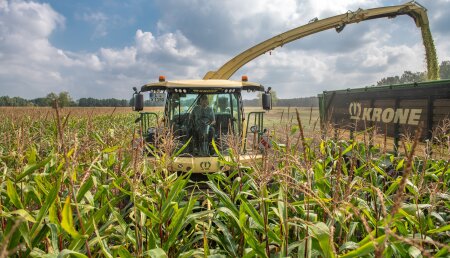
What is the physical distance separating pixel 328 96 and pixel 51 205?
341 inches

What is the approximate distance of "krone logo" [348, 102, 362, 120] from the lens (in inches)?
291

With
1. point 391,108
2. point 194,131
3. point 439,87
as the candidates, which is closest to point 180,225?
point 194,131

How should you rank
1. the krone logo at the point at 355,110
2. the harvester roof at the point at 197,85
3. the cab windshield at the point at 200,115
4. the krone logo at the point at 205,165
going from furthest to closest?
1. the krone logo at the point at 355,110
2. the cab windshield at the point at 200,115
3. the harvester roof at the point at 197,85
4. the krone logo at the point at 205,165

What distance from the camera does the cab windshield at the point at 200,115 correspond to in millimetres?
5414

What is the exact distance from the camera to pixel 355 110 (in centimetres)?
753

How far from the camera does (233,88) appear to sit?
5.48m

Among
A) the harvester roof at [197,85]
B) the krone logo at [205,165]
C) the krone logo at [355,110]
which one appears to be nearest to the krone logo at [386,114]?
the krone logo at [355,110]

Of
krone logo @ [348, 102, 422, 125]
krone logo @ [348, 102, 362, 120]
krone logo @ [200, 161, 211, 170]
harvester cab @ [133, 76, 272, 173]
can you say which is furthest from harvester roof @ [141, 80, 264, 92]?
krone logo @ [348, 102, 362, 120]

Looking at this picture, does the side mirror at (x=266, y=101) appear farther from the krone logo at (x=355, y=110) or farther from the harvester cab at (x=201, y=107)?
the krone logo at (x=355, y=110)

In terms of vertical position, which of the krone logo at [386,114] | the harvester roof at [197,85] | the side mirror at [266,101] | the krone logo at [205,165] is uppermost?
the harvester roof at [197,85]

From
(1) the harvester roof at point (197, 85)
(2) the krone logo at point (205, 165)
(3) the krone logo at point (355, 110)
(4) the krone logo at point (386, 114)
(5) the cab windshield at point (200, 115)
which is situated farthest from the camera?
(3) the krone logo at point (355, 110)

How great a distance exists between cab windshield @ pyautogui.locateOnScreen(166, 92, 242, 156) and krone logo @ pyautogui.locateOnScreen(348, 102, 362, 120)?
11.6 ft

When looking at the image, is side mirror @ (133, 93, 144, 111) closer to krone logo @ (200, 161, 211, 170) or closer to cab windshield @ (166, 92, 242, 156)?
cab windshield @ (166, 92, 242, 156)

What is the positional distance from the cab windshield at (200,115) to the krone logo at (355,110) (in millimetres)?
3549
